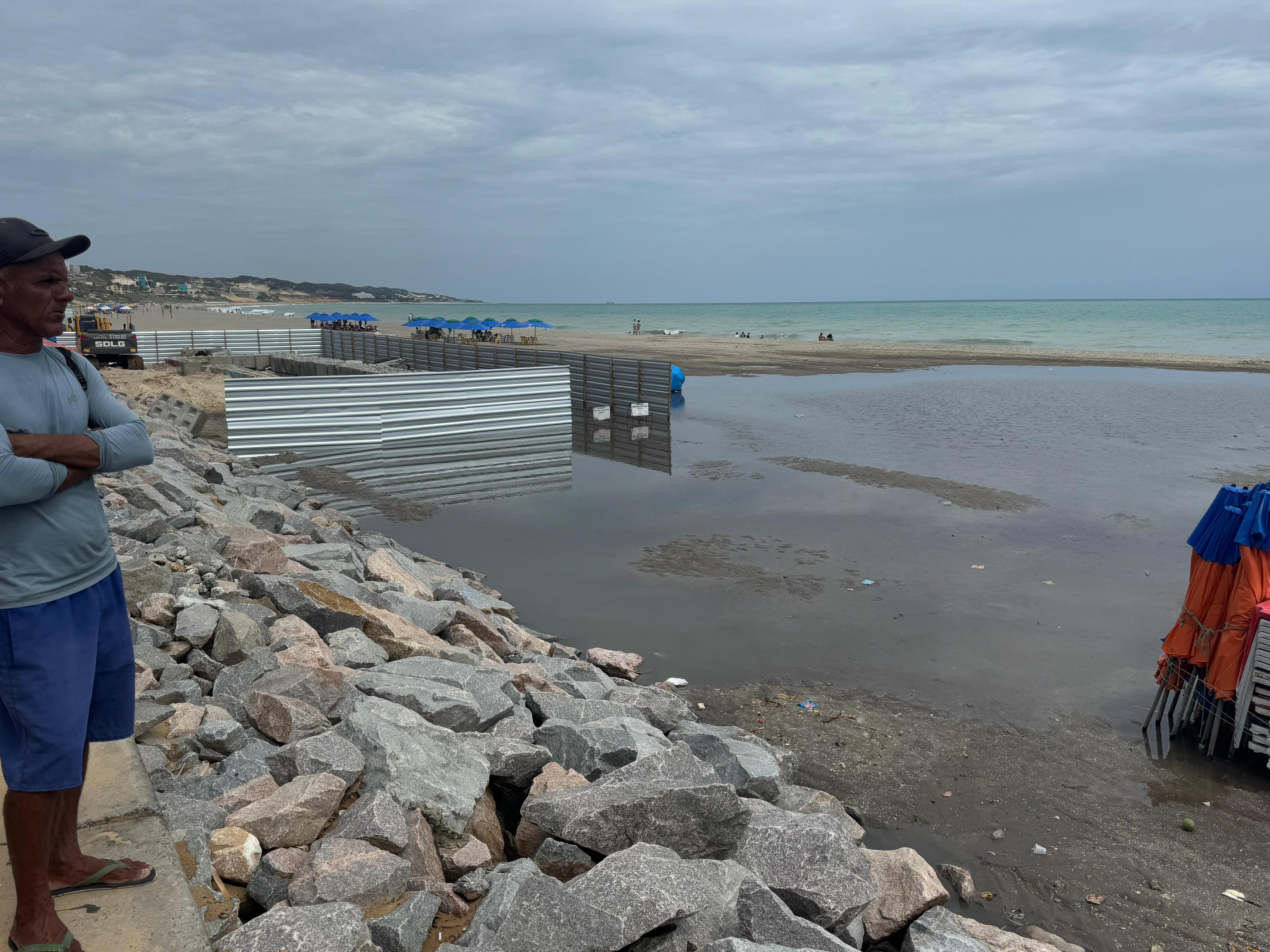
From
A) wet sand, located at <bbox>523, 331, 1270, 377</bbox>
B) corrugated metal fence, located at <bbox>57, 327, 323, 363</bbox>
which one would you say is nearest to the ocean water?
wet sand, located at <bbox>523, 331, 1270, 377</bbox>

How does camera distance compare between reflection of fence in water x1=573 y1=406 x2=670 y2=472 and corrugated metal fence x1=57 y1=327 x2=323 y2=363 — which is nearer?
reflection of fence in water x1=573 y1=406 x2=670 y2=472

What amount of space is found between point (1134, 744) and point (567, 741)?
452 centimetres

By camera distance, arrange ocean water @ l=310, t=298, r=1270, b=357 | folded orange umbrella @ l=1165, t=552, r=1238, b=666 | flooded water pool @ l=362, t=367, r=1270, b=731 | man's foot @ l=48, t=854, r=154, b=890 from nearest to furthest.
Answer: man's foot @ l=48, t=854, r=154, b=890 < folded orange umbrella @ l=1165, t=552, r=1238, b=666 < flooded water pool @ l=362, t=367, r=1270, b=731 < ocean water @ l=310, t=298, r=1270, b=357

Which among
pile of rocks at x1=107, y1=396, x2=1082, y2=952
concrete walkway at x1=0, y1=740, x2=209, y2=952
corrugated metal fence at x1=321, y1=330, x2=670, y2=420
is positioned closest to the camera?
concrete walkway at x1=0, y1=740, x2=209, y2=952

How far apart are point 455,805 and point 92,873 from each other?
1.48 meters

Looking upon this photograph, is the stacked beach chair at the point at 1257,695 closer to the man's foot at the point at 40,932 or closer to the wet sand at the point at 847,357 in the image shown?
the man's foot at the point at 40,932

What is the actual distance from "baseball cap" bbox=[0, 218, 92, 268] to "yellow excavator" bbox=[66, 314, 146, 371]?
2985 centimetres

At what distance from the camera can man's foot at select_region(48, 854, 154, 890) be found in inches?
106

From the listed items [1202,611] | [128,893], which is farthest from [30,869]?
[1202,611]

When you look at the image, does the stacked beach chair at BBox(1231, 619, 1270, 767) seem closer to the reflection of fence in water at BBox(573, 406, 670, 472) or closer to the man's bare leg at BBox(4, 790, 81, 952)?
the man's bare leg at BBox(4, 790, 81, 952)

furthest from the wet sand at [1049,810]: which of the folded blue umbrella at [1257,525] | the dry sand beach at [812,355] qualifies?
the dry sand beach at [812,355]

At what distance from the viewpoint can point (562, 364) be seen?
26.0 meters

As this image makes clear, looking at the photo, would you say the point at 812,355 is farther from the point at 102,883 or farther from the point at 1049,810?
the point at 102,883

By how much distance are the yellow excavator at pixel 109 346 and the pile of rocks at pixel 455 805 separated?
86.4 feet
